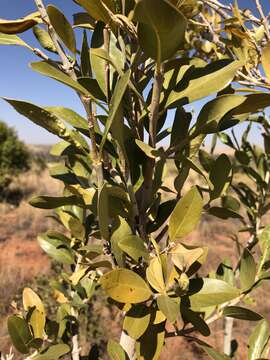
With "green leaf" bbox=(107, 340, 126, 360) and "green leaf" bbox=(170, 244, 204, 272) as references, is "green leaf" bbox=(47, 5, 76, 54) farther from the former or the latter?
"green leaf" bbox=(107, 340, 126, 360)

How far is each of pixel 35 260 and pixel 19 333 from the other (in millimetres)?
6252

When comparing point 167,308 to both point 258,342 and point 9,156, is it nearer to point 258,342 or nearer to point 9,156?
point 258,342

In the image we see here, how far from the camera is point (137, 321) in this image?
526 mm

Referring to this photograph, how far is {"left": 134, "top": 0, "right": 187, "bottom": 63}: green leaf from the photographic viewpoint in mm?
301

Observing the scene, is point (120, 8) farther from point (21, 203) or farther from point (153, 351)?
point (21, 203)

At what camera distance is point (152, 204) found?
0.58m

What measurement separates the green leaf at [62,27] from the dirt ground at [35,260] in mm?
1686

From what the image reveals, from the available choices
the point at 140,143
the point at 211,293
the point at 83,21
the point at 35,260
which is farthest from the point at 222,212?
the point at 35,260

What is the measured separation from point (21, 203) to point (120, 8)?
36.3 feet

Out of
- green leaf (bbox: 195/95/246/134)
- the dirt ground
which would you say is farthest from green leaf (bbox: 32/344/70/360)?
the dirt ground

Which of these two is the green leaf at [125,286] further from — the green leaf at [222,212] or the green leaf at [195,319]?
the green leaf at [222,212]

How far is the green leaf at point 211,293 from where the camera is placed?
0.50 meters

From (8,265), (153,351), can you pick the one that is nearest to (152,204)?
(153,351)

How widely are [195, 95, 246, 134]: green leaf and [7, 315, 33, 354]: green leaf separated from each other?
483 mm
